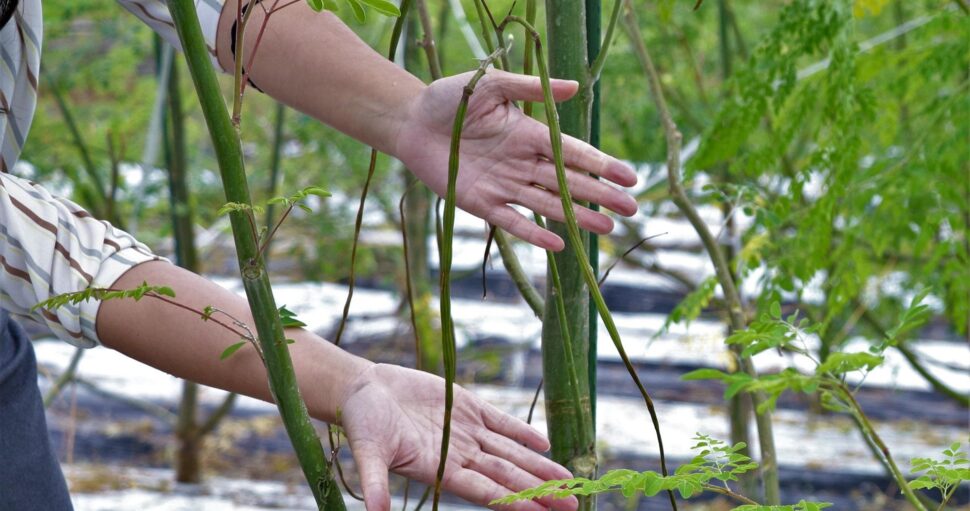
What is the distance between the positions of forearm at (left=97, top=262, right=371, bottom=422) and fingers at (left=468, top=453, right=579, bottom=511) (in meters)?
0.13

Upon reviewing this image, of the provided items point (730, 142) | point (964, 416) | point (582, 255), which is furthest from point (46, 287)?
point (964, 416)

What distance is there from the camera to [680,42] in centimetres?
277

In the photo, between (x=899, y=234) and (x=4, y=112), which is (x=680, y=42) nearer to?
(x=899, y=234)

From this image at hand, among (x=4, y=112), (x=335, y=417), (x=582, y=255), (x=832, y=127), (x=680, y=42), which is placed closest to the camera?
(x=582, y=255)

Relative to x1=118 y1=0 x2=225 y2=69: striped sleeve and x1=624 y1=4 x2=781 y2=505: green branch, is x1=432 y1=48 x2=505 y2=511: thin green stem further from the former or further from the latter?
x1=624 y1=4 x2=781 y2=505: green branch

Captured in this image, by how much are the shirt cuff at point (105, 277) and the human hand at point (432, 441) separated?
22 centimetres

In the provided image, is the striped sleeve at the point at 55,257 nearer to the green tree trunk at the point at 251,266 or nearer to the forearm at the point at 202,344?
the forearm at the point at 202,344

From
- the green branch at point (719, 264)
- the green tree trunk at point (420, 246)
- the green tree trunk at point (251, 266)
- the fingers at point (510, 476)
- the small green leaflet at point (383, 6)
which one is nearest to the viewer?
the green tree trunk at point (251, 266)

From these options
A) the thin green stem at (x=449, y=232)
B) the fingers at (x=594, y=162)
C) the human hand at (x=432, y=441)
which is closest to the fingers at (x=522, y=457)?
the human hand at (x=432, y=441)

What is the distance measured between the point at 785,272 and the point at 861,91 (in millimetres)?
241

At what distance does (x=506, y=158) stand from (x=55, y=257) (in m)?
0.41

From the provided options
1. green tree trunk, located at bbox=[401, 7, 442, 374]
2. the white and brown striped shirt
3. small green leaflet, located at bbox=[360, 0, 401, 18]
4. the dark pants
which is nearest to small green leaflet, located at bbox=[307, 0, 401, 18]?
small green leaflet, located at bbox=[360, 0, 401, 18]

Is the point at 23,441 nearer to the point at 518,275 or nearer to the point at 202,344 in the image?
the point at 202,344

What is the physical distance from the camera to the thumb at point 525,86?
0.84 m
